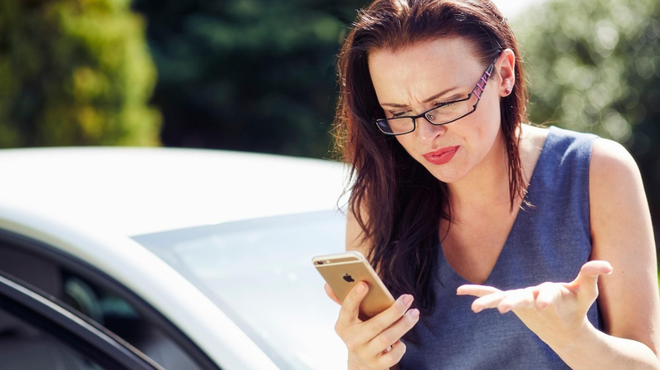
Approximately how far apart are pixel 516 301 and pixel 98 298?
1012mm

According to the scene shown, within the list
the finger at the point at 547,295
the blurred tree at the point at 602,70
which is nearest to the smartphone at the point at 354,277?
the finger at the point at 547,295

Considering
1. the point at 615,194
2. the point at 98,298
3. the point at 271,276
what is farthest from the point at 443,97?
the point at 98,298

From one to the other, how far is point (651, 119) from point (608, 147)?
6.39 m

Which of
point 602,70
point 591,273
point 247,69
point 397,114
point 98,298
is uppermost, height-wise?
point 397,114

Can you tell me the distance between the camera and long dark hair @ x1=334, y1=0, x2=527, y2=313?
1.68 m

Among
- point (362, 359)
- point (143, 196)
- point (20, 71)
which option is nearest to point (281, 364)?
point (362, 359)

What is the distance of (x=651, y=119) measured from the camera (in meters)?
7.46

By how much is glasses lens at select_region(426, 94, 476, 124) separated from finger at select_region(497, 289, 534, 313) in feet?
1.62

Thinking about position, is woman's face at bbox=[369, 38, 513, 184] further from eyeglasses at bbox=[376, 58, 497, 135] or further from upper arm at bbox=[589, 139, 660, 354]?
upper arm at bbox=[589, 139, 660, 354]

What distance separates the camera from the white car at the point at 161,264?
1449mm

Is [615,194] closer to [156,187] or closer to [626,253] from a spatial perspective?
[626,253]

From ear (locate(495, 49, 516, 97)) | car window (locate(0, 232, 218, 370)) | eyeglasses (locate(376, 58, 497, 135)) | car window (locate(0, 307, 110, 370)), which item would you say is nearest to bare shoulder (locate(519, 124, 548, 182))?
ear (locate(495, 49, 516, 97))

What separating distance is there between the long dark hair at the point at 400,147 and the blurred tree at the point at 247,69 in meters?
9.61

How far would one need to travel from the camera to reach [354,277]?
1416 millimetres
